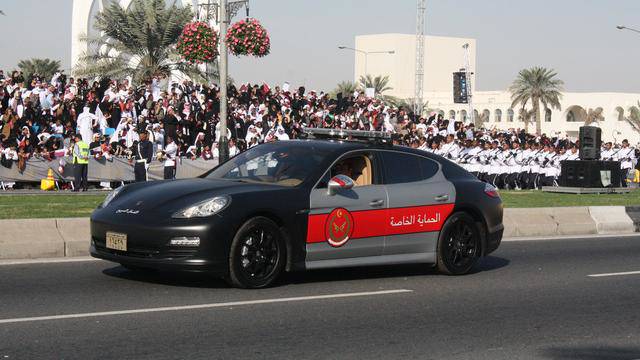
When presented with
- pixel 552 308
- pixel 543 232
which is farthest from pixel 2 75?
pixel 552 308

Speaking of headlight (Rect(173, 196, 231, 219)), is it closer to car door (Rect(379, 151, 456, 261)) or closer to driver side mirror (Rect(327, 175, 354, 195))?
driver side mirror (Rect(327, 175, 354, 195))

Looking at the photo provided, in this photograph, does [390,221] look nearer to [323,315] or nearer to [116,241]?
[323,315]

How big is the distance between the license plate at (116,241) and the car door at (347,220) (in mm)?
1792

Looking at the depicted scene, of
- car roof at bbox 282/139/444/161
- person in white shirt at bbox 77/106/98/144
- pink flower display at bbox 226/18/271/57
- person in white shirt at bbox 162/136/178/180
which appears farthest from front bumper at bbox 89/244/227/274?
person in white shirt at bbox 77/106/98/144

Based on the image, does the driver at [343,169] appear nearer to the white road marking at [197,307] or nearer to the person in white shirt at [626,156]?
the white road marking at [197,307]

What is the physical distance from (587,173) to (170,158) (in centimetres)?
1211

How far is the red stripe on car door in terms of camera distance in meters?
9.98

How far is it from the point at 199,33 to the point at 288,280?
1347 cm

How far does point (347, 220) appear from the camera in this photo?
10.2 m

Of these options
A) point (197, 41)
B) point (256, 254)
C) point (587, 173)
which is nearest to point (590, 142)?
point (587, 173)

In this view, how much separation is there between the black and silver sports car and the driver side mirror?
0.06 feet

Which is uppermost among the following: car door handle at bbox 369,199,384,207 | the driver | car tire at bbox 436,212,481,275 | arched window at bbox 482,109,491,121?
arched window at bbox 482,109,491,121

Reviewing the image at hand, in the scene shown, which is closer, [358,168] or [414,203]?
[358,168]

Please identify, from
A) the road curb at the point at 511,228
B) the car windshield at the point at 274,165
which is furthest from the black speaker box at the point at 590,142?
the car windshield at the point at 274,165
